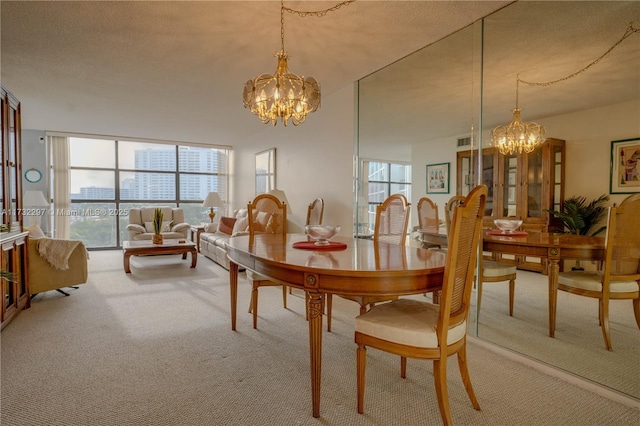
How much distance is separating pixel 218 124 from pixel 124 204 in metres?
3.12

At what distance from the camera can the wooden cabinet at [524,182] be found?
2.29 m

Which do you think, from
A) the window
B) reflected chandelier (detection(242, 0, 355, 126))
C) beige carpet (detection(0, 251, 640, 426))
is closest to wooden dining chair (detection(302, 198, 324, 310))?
the window

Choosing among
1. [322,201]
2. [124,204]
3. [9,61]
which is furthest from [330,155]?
[124,204]

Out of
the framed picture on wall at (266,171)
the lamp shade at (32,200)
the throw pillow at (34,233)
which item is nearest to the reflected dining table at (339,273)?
the throw pillow at (34,233)

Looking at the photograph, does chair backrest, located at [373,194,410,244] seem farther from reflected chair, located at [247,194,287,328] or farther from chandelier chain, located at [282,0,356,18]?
chandelier chain, located at [282,0,356,18]

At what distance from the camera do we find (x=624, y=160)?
1.90 meters

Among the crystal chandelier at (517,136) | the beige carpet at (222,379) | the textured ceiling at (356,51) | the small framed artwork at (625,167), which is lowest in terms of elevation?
the beige carpet at (222,379)

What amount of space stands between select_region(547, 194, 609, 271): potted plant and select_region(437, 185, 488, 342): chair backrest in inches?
42.2

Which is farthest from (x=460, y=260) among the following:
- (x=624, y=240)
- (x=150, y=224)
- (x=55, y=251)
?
(x=150, y=224)

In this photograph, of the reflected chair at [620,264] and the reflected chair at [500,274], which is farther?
the reflected chair at [500,274]

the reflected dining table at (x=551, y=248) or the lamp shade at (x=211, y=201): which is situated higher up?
the lamp shade at (x=211, y=201)

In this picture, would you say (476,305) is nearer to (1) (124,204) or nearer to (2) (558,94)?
(2) (558,94)

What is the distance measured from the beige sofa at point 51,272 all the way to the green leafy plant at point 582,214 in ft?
14.3

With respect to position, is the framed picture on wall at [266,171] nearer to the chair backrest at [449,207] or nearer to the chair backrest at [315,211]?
the chair backrest at [315,211]
